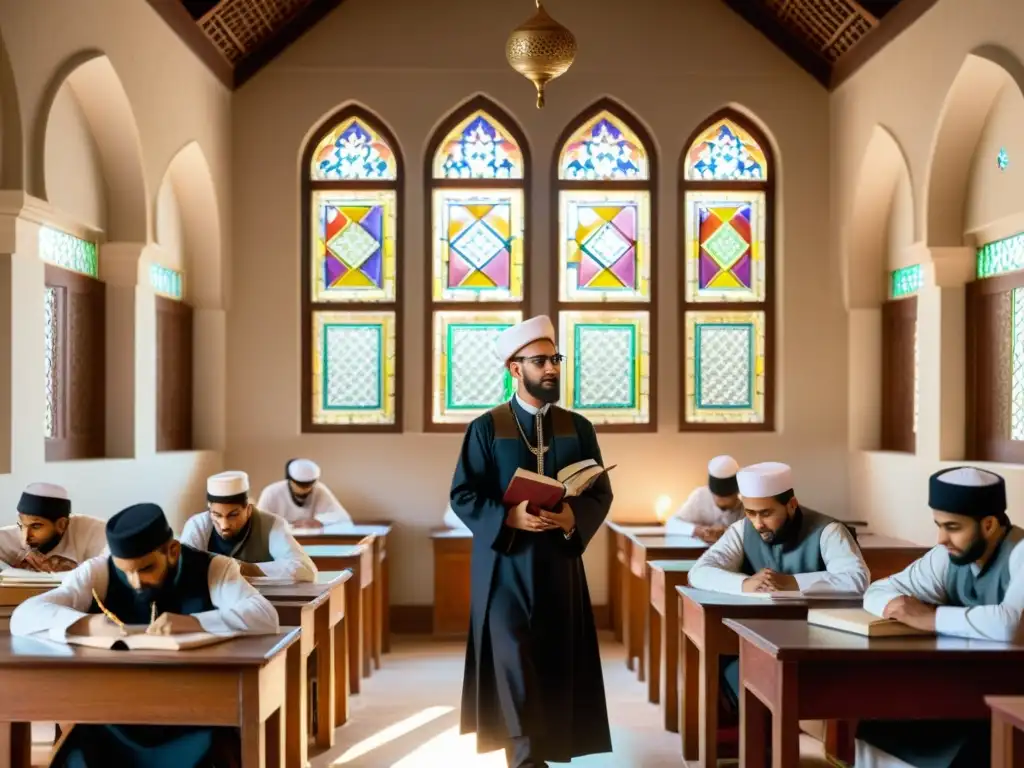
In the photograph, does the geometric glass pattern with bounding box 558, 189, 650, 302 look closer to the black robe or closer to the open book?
the black robe

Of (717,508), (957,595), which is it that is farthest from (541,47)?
(957,595)

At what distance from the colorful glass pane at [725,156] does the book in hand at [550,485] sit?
491 cm

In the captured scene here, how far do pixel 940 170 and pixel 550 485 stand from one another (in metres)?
3.95

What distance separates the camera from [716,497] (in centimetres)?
763

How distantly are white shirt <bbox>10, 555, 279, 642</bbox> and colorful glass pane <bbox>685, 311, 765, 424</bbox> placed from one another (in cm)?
542

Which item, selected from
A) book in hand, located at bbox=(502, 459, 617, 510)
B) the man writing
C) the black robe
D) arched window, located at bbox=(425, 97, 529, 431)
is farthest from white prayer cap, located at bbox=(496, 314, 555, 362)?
arched window, located at bbox=(425, 97, 529, 431)

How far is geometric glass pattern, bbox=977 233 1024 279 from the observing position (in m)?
6.77

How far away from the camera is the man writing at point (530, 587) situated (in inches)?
177

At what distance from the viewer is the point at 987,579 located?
13.0ft

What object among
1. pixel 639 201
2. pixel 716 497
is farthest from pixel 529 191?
pixel 716 497

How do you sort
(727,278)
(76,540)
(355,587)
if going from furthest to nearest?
(727,278), (355,587), (76,540)

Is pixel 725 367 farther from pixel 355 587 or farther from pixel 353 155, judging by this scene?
pixel 355 587

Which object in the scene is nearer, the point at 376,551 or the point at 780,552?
the point at 780,552

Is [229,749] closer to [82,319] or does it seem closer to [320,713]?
[320,713]
